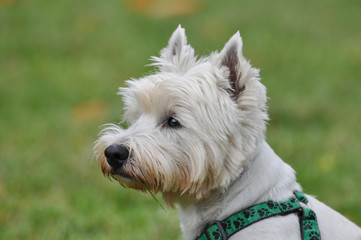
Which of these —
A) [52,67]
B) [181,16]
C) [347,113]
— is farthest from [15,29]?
[347,113]

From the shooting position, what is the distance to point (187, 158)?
3377 millimetres

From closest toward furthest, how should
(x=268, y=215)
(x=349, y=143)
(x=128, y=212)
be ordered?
(x=268, y=215), (x=128, y=212), (x=349, y=143)

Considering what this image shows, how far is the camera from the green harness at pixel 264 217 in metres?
3.12

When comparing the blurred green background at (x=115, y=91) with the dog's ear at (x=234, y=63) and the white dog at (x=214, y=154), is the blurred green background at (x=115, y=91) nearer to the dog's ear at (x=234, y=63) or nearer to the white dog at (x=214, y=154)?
the white dog at (x=214, y=154)

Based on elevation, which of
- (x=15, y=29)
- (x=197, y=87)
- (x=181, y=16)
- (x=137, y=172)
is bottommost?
(x=137, y=172)

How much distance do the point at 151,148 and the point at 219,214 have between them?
548 mm

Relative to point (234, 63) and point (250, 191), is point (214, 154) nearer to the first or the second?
point (250, 191)

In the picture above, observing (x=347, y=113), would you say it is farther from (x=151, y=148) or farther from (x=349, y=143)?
(x=151, y=148)

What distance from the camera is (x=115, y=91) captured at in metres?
8.54

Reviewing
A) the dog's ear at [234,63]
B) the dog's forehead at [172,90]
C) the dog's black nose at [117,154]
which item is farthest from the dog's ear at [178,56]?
the dog's black nose at [117,154]

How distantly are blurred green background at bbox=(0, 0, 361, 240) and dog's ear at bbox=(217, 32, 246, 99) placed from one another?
188cm

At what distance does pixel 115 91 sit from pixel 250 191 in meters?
5.47

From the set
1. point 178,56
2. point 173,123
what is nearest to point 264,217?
point 173,123

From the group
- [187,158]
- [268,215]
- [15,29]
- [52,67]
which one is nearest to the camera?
[268,215]
